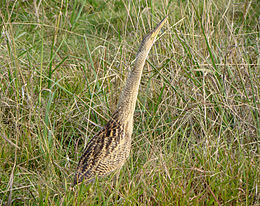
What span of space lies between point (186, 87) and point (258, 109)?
645 millimetres

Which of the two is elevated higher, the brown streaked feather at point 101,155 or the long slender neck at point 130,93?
the long slender neck at point 130,93

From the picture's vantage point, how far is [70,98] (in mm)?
3371

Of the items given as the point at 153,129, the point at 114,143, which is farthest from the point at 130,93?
the point at 153,129

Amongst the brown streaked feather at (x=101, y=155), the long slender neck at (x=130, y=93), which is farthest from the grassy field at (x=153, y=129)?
the long slender neck at (x=130, y=93)

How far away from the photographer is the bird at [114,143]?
7.21ft

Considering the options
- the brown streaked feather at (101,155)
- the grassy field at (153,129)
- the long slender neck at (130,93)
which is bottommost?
the grassy field at (153,129)

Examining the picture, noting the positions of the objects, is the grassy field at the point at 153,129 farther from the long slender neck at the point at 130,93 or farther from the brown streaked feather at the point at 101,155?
the long slender neck at the point at 130,93

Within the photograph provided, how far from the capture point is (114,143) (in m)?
2.28

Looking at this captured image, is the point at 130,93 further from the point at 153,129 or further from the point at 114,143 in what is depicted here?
the point at 153,129

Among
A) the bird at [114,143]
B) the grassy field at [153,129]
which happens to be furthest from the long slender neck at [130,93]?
the grassy field at [153,129]

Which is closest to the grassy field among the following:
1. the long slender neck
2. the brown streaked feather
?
the brown streaked feather

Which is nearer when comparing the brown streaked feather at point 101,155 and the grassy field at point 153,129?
the brown streaked feather at point 101,155

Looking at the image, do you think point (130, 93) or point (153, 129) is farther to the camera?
point (153, 129)

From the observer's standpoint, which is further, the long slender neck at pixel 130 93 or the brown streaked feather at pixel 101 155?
the long slender neck at pixel 130 93
